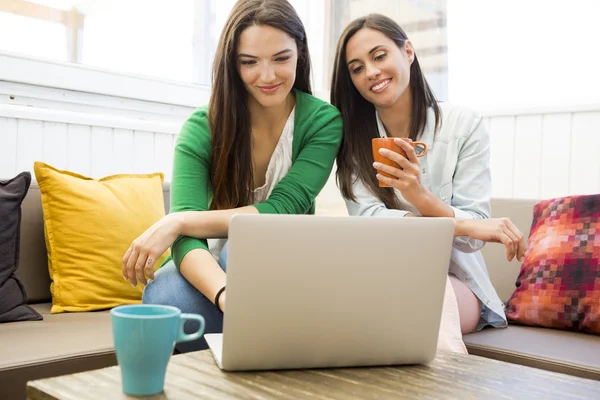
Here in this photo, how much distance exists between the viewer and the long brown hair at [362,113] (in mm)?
1641

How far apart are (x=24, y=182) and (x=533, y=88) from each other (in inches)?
78.5

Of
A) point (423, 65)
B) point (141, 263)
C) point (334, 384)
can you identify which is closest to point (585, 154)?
point (423, 65)

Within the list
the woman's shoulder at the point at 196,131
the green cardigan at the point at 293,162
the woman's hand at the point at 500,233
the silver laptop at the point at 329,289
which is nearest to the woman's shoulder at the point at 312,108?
the green cardigan at the point at 293,162

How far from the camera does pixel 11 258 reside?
156 centimetres

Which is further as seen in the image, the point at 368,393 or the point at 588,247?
the point at 588,247

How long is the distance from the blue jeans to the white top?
260 mm

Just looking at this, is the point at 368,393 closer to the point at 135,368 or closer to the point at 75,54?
the point at 135,368

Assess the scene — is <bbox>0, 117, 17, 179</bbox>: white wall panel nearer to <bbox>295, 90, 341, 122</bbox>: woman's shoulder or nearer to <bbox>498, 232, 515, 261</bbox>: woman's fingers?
<bbox>295, 90, 341, 122</bbox>: woman's shoulder

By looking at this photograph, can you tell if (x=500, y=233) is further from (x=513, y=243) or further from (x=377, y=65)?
(x=377, y=65)

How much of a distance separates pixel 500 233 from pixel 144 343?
93cm

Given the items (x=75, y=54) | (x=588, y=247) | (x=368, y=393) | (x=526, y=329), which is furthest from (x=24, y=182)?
(x=588, y=247)

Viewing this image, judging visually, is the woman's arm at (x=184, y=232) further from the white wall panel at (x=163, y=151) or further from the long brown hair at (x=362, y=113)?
the white wall panel at (x=163, y=151)

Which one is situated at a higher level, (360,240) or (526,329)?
(360,240)

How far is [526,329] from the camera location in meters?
1.58
